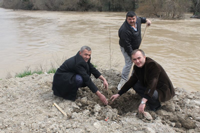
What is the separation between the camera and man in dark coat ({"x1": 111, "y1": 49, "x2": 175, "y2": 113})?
8.42ft

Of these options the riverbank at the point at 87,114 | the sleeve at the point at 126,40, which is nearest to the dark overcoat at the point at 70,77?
the riverbank at the point at 87,114

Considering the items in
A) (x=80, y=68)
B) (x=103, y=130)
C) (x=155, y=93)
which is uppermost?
(x=80, y=68)

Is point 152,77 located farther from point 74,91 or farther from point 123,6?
point 123,6

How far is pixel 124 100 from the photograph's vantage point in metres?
3.33

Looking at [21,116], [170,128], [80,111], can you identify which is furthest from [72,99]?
[170,128]

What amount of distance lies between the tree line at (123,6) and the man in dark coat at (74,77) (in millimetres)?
19220

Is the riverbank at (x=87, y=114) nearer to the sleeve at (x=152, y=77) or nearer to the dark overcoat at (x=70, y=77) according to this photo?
the dark overcoat at (x=70, y=77)

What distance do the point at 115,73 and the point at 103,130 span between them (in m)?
2.27

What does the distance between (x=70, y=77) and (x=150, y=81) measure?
4.28 ft

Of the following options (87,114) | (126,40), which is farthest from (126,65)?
(87,114)

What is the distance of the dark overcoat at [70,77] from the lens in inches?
114

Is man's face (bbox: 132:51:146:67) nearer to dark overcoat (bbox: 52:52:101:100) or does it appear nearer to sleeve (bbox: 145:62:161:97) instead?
sleeve (bbox: 145:62:161:97)

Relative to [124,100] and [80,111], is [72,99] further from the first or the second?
[124,100]

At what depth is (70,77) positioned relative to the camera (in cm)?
300
